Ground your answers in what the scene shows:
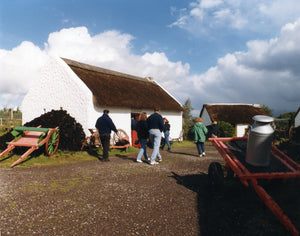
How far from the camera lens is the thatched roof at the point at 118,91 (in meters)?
11.4

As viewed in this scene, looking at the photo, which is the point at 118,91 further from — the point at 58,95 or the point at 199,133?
the point at 199,133

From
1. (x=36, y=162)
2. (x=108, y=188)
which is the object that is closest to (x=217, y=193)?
(x=108, y=188)

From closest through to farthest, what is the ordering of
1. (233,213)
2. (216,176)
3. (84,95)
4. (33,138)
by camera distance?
1. (233,213)
2. (216,176)
3. (33,138)
4. (84,95)

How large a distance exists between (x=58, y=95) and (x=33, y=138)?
15.1 ft

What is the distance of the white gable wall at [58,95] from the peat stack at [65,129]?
0.87 metres

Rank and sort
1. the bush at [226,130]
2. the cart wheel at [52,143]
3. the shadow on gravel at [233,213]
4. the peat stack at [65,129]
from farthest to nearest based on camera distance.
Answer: the bush at [226,130]
the peat stack at [65,129]
the cart wheel at [52,143]
the shadow on gravel at [233,213]

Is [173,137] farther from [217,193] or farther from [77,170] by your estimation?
[217,193]

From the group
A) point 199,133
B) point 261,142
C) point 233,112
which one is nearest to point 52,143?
point 199,133

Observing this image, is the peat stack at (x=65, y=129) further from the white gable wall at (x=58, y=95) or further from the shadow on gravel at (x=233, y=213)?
the shadow on gravel at (x=233, y=213)

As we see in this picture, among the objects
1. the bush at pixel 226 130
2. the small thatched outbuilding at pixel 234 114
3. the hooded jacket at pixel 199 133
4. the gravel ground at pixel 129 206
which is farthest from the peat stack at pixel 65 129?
the small thatched outbuilding at pixel 234 114

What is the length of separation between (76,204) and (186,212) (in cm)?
210

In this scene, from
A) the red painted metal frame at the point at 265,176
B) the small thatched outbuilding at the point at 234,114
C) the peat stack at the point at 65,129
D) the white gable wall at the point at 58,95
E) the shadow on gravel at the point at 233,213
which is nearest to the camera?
the red painted metal frame at the point at 265,176

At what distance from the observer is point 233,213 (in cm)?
340

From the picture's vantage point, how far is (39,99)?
12.4 metres
